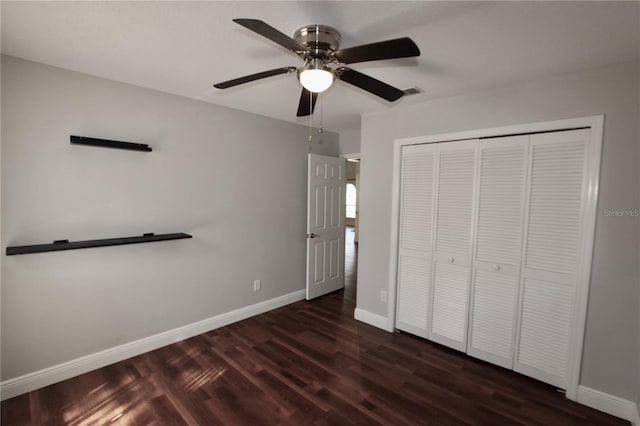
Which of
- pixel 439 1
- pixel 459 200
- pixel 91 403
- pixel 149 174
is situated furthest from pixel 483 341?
pixel 149 174

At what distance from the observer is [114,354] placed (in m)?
2.63

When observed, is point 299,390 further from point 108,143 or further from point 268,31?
point 108,143

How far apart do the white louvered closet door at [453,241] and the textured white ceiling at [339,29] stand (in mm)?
627

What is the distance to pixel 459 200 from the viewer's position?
2.83m

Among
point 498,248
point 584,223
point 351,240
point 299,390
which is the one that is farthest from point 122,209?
point 351,240

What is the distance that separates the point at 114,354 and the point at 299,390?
5.47ft

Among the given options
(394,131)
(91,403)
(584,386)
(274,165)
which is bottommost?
(91,403)

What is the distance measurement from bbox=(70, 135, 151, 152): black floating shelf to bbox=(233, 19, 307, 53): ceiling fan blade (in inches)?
74.0

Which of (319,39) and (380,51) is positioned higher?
(319,39)

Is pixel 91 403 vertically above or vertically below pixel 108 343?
below

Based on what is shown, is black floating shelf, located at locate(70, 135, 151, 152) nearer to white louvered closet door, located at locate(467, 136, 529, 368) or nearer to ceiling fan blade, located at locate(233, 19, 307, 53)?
ceiling fan blade, located at locate(233, 19, 307, 53)

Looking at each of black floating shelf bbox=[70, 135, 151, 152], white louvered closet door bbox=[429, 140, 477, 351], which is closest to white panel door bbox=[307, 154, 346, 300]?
white louvered closet door bbox=[429, 140, 477, 351]

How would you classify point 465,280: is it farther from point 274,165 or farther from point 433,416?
point 274,165

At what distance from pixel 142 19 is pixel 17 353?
8.13 feet
